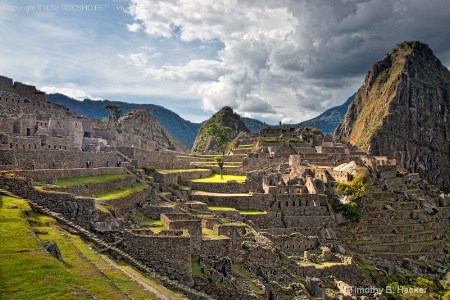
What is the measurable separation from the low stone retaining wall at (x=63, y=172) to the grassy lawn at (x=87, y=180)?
42cm

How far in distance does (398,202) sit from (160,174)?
95.2 ft

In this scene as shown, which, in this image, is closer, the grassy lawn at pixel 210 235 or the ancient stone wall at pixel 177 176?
the grassy lawn at pixel 210 235

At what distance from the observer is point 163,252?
67.5 ft

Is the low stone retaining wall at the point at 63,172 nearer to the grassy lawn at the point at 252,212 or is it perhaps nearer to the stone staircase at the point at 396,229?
the grassy lawn at the point at 252,212

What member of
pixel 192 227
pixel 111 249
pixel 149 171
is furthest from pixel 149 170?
pixel 111 249

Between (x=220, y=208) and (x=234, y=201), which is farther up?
(x=234, y=201)

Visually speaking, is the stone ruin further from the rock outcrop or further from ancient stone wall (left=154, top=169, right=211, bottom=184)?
the rock outcrop

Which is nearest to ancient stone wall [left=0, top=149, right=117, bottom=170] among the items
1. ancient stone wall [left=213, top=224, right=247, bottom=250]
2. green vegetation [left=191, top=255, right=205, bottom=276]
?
green vegetation [left=191, top=255, right=205, bottom=276]

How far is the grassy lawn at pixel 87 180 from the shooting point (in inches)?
1026

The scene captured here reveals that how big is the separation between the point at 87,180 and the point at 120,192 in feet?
8.71

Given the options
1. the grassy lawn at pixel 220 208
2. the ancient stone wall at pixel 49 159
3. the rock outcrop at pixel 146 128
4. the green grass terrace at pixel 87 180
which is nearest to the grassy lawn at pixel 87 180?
the green grass terrace at pixel 87 180

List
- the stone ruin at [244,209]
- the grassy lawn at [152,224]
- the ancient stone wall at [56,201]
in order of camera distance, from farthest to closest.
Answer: the grassy lawn at [152,224]
the stone ruin at [244,209]
the ancient stone wall at [56,201]

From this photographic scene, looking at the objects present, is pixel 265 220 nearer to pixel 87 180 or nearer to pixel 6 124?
pixel 87 180

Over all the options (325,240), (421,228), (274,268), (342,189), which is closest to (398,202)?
(421,228)
